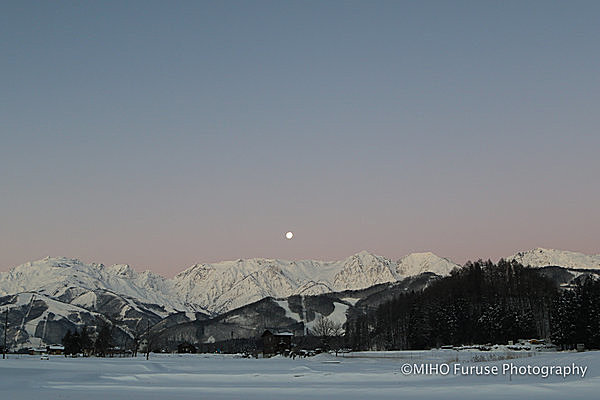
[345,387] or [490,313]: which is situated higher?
[490,313]

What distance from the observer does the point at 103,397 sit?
30.9 m

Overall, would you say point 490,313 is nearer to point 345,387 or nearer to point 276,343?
point 276,343

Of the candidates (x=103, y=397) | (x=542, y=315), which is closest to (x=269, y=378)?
(x=103, y=397)

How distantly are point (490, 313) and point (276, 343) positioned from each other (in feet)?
195

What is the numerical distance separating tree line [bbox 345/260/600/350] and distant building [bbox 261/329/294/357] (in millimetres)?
16772

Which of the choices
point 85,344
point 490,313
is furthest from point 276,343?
point 490,313

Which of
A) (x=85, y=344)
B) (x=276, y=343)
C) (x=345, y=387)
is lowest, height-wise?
(x=85, y=344)

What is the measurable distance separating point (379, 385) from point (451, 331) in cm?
7462

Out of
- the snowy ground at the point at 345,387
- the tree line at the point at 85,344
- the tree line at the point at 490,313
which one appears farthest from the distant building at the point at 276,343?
the snowy ground at the point at 345,387

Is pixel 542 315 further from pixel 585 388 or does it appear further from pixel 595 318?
pixel 585 388

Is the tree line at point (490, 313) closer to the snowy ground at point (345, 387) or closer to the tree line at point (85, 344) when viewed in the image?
the snowy ground at point (345, 387)

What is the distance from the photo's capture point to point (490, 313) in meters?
100

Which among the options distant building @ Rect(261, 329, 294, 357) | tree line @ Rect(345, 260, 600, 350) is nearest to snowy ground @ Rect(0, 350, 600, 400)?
tree line @ Rect(345, 260, 600, 350)

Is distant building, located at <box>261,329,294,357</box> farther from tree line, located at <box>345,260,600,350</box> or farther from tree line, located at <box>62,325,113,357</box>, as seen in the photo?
tree line, located at <box>62,325,113,357</box>
